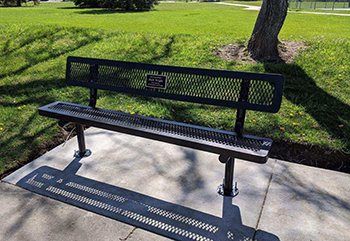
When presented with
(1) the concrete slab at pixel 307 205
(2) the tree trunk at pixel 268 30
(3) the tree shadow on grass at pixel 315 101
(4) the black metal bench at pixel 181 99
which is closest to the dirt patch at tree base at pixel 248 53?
(2) the tree trunk at pixel 268 30

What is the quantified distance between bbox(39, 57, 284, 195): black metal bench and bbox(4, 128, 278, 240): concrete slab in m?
0.22

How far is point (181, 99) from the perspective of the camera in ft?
10.7

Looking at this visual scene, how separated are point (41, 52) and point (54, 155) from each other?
4077 millimetres

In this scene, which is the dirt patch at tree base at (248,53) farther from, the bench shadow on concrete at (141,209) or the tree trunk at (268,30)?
the bench shadow on concrete at (141,209)

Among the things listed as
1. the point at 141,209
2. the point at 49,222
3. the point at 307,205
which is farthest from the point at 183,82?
the point at 49,222

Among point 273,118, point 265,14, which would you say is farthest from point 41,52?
point 273,118

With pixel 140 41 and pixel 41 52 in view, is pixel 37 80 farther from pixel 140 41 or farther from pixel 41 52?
pixel 140 41

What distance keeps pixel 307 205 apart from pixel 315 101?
2.33 m

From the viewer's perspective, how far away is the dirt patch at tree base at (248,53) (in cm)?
594

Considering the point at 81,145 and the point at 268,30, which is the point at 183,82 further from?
the point at 268,30

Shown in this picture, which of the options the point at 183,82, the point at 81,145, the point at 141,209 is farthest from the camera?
the point at 81,145

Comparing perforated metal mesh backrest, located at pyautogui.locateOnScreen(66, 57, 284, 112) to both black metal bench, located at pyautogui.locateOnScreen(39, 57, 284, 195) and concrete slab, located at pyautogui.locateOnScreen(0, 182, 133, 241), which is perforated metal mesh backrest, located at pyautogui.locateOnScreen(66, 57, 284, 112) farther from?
concrete slab, located at pyautogui.locateOnScreen(0, 182, 133, 241)

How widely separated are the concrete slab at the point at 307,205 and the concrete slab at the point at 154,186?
3.9 inches

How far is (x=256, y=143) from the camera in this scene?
281 centimetres
